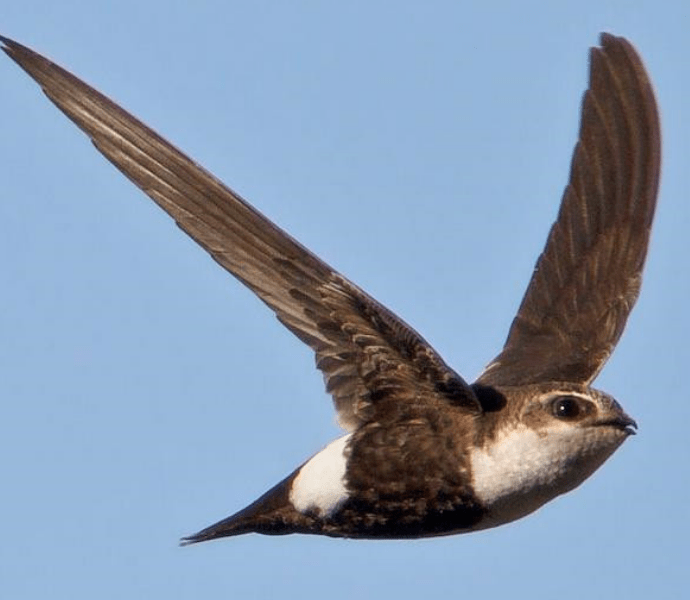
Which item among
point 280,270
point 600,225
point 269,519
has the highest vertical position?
point 600,225

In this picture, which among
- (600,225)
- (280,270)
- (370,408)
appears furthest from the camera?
(600,225)

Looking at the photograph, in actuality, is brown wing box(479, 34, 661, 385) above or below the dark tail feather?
above

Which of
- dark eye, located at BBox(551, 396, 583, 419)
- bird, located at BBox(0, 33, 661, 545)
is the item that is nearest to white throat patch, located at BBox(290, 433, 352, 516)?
bird, located at BBox(0, 33, 661, 545)

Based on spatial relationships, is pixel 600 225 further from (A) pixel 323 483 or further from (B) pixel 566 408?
(A) pixel 323 483

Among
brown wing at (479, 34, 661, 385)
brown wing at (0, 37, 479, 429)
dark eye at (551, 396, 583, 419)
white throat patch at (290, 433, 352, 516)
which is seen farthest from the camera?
brown wing at (479, 34, 661, 385)

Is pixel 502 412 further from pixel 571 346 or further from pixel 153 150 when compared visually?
pixel 153 150

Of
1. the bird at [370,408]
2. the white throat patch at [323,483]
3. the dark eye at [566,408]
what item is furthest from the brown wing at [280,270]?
the dark eye at [566,408]

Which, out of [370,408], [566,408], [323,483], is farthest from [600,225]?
[323,483]

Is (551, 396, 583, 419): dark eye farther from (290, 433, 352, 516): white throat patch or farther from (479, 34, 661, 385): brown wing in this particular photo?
(479, 34, 661, 385): brown wing
